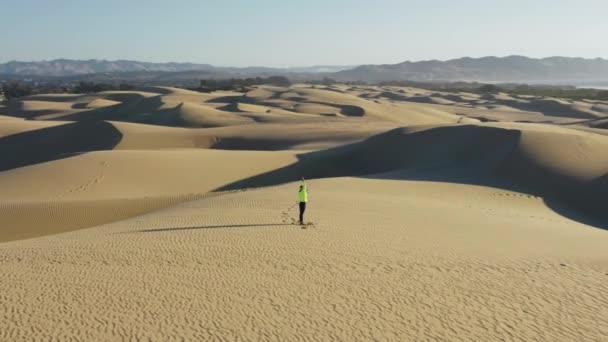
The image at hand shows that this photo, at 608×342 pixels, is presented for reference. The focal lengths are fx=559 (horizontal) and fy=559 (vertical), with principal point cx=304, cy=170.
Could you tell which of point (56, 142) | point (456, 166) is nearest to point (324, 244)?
point (456, 166)

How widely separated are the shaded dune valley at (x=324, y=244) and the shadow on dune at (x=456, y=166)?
0.11 m

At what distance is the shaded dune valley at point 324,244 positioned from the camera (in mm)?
6969

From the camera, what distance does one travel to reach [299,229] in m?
12.0

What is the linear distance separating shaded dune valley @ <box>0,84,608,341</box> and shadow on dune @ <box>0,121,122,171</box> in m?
11.7

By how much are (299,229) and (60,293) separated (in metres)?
5.42

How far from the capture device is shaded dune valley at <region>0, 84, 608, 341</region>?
6969 millimetres

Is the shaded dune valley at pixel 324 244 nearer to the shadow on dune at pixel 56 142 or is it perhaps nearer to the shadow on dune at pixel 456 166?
the shadow on dune at pixel 456 166

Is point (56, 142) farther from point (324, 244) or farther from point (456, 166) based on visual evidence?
point (324, 244)

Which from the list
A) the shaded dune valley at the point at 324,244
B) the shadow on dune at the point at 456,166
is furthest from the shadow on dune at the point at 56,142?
the shadow on dune at the point at 456,166

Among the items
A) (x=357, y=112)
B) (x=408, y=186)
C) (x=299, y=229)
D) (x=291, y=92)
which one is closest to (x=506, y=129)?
(x=408, y=186)

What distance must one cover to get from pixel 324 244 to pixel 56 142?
33.9 meters

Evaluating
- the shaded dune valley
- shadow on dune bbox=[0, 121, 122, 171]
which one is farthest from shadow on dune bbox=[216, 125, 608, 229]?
shadow on dune bbox=[0, 121, 122, 171]

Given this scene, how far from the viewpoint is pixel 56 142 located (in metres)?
39.3

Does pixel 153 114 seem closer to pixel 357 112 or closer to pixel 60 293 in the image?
pixel 357 112
